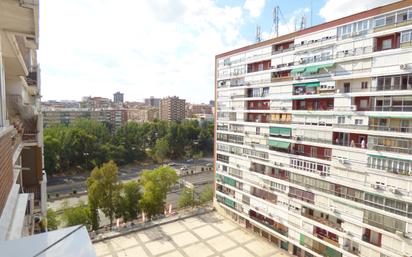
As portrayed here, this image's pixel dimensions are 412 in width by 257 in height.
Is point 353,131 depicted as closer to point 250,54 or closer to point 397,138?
point 397,138

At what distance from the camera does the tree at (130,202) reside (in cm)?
2448

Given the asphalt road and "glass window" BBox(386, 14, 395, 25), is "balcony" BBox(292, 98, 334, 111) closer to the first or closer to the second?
"glass window" BBox(386, 14, 395, 25)

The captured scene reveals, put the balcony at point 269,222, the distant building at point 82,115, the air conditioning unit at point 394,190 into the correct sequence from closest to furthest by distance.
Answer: the air conditioning unit at point 394,190, the balcony at point 269,222, the distant building at point 82,115

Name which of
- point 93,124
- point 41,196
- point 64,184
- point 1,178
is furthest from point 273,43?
point 93,124

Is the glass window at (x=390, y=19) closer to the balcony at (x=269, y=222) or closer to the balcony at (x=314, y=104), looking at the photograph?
the balcony at (x=314, y=104)

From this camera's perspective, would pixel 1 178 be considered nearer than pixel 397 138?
Yes

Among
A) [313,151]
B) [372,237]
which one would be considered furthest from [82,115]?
[372,237]

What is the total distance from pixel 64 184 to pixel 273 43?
32804 millimetres

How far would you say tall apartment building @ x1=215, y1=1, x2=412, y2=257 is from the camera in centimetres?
1284

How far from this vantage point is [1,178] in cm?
405

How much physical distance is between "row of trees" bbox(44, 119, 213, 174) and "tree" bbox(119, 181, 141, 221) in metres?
19.8

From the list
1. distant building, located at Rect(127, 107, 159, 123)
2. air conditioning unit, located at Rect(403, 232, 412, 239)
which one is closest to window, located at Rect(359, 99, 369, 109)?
air conditioning unit, located at Rect(403, 232, 412, 239)

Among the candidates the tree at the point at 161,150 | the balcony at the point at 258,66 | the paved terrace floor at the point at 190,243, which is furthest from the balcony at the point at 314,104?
the tree at the point at 161,150

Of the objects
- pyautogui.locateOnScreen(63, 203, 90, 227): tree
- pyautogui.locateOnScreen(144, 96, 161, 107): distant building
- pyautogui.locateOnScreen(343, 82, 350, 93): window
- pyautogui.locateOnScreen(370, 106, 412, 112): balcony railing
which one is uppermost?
pyautogui.locateOnScreen(144, 96, 161, 107): distant building
